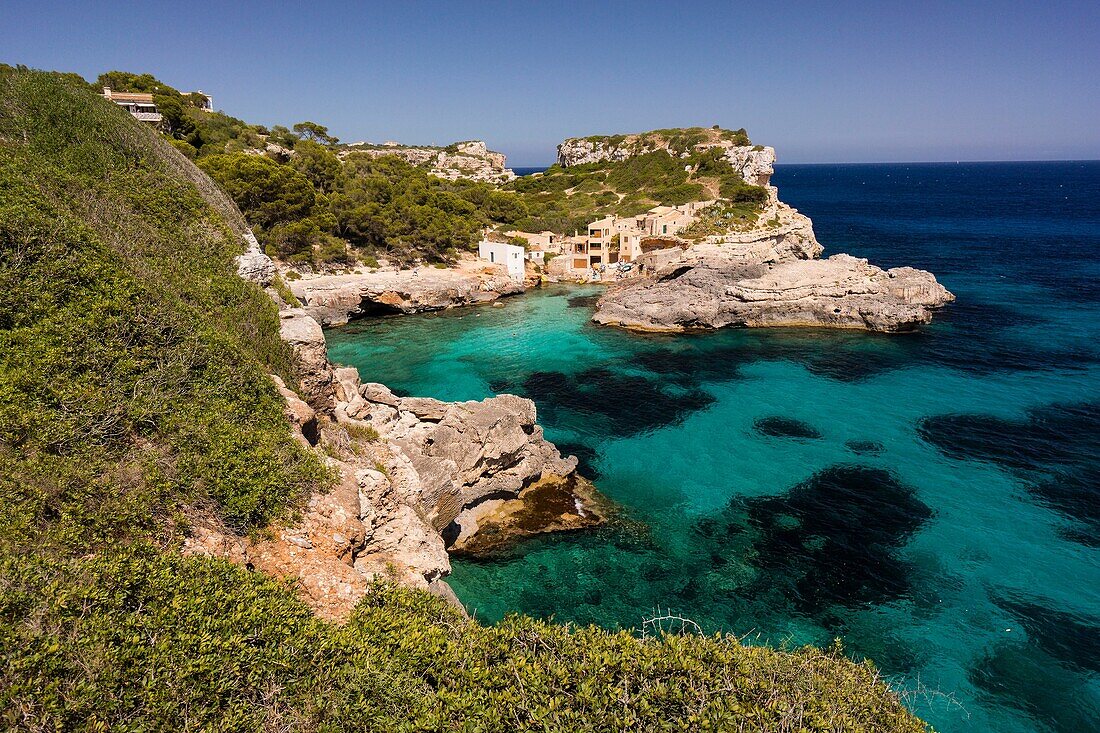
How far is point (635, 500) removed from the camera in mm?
20641

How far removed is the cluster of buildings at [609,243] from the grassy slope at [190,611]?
48930 millimetres

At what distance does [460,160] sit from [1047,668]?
133 m

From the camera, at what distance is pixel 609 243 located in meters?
59.2

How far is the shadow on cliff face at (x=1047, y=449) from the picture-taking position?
1956 cm

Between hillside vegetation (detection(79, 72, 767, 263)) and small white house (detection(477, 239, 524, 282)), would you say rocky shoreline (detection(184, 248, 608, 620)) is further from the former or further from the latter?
small white house (detection(477, 239, 524, 282))

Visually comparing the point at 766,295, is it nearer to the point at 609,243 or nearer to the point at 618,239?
the point at 618,239

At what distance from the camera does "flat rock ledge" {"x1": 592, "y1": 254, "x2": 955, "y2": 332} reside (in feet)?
134

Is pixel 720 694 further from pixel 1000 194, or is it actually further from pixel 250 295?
pixel 1000 194

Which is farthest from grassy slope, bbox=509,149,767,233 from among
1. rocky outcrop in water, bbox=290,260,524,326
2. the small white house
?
rocky outcrop in water, bbox=290,260,524,326

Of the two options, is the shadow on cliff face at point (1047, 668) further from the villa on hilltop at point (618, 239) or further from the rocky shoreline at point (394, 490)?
the villa on hilltop at point (618, 239)

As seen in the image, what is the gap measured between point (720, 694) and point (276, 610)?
5.94 meters

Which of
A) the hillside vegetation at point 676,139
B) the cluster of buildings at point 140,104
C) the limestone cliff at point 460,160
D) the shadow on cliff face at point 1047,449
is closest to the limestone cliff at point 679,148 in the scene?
the hillside vegetation at point 676,139

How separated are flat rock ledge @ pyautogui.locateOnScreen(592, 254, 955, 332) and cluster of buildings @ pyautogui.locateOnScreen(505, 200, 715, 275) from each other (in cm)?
1369

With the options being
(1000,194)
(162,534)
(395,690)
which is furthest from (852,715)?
(1000,194)
